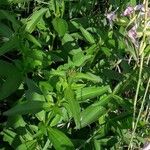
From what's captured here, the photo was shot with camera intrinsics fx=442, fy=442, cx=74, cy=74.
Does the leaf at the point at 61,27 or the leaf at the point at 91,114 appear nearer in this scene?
the leaf at the point at 91,114

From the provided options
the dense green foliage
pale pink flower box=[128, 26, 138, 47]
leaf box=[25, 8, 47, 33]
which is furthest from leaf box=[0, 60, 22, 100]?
pale pink flower box=[128, 26, 138, 47]

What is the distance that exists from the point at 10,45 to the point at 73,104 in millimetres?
312

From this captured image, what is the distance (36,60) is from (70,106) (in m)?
0.29

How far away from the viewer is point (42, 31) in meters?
1.69

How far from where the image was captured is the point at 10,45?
1343mm

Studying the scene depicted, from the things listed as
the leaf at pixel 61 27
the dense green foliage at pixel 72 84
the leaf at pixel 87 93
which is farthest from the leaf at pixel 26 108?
the leaf at pixel 61 27

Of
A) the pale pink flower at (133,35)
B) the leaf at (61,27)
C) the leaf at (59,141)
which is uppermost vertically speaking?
the pale pink flower at (133,35)

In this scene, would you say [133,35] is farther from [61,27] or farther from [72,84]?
[61,27]

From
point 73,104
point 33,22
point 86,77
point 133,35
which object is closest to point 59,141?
point 73,104

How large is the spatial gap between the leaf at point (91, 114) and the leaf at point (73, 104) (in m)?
0.11

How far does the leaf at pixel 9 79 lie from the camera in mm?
1363

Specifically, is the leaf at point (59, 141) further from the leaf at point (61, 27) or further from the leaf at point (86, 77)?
the leaf at point (61, 27)

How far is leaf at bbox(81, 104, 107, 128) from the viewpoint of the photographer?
50.6 inches

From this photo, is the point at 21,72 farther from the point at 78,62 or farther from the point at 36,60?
the point at 78,62
